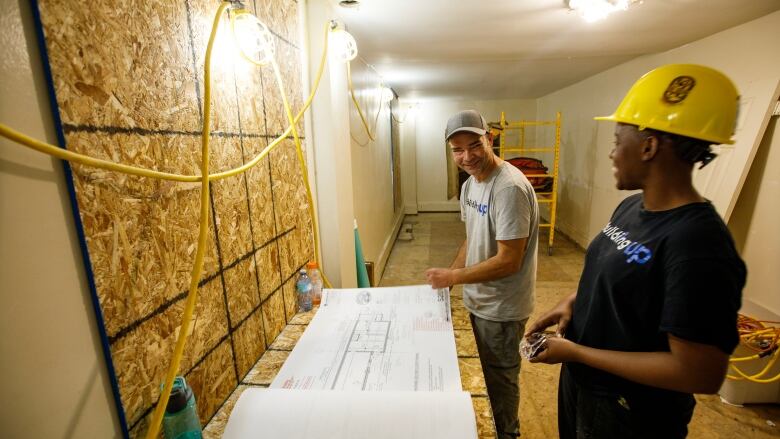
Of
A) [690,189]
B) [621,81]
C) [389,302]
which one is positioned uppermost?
[621,81]

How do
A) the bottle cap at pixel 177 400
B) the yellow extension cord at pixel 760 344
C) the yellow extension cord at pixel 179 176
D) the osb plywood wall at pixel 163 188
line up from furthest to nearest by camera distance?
the yellow extension cord at pixel 760 344
the bottle cap at pixel 177 400
the osb plywood wall at pixel 163 188
the yellow extension cord at pixel 179 176

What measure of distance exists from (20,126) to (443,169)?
23.0ft

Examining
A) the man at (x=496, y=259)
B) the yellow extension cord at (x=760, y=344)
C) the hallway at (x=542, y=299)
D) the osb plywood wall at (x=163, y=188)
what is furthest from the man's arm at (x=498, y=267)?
the yellow extension cord at (x=760, y=344)

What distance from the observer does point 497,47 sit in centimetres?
257

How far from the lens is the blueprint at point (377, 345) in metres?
0.82

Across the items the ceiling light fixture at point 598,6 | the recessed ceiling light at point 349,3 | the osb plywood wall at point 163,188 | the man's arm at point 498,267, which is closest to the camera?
the osb plywood wall at point 163,188

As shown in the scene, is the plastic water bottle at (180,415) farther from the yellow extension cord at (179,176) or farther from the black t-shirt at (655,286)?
the black t-shirt at (655,286)

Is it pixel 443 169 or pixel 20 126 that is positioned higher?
pixel 20 126

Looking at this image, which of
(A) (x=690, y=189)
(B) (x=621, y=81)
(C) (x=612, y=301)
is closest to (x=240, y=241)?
(C) (x=612, y=301)

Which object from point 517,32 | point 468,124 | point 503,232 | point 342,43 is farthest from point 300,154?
point 517,32

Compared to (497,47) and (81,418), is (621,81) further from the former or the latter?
(81,418)

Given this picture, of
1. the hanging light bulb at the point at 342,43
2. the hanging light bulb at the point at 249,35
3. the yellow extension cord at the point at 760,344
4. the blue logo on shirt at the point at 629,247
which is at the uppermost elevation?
the hanging light bulb at the point at 342,43

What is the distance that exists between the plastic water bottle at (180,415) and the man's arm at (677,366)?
0.93 metres

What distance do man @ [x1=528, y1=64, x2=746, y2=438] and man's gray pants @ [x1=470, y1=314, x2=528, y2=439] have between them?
1.31 ft
